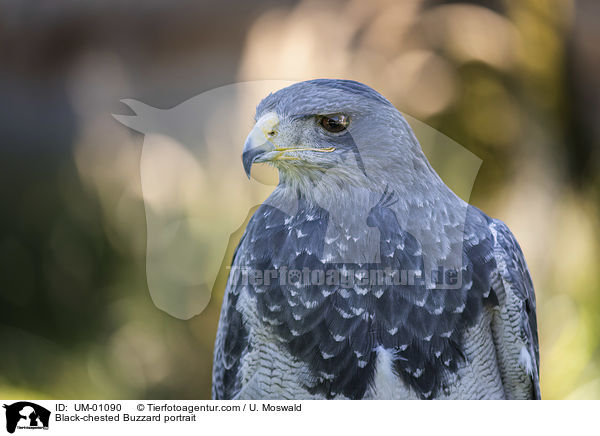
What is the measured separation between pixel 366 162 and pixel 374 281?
270mm

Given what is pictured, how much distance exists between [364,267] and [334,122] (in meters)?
0.33

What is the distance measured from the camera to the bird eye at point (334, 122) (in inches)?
43.7

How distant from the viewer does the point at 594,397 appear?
150 cm

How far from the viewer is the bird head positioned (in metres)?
1.11

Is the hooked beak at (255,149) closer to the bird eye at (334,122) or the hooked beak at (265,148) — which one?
the hooked beak at (265,148)

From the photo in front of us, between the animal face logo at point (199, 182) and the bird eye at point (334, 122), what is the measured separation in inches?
11.8
